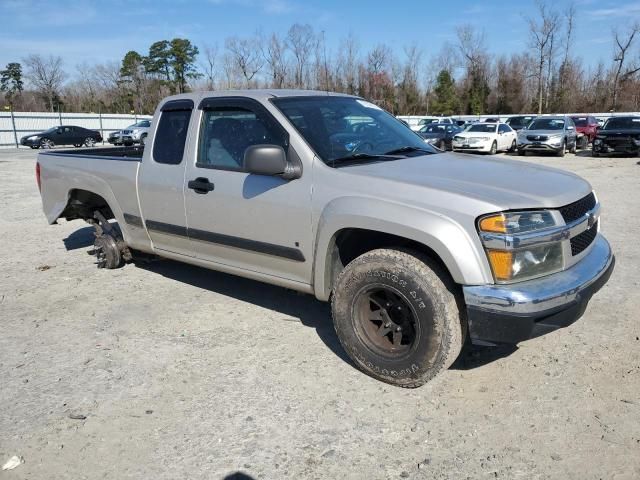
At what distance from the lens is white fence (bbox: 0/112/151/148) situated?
3534 cm

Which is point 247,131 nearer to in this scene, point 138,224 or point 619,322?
point 138,224

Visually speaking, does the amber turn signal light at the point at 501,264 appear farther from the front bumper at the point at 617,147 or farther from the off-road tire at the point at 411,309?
the front bumper at the point at 617,147

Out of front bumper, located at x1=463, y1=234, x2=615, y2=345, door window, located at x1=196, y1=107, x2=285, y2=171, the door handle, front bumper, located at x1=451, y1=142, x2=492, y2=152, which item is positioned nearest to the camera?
front bumper, located at x1=463, y1=234, x2=615, y2=345

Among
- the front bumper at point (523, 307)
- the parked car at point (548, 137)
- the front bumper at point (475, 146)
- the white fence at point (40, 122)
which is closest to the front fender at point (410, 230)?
the front bumper at point (523, 307)

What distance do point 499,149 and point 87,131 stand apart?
981 inches

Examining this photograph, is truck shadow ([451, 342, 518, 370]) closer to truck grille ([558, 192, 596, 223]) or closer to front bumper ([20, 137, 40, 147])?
truck grille ([558, 192, 596, 223])

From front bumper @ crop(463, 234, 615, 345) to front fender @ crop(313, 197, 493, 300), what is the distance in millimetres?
117

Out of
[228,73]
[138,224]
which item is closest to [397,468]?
[138,224]

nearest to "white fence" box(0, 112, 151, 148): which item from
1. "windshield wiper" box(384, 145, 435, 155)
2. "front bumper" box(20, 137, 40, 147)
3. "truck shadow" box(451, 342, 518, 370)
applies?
"front bumper" box(20, 137, 40, 147)

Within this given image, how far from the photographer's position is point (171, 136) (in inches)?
188

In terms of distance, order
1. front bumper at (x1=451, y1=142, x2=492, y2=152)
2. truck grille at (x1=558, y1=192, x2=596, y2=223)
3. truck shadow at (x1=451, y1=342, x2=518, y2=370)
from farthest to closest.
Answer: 1. front bumper at (x1=451, y1=142, x2=492, y2=152)
2. truck shadow at (x1=451, y1=342, x2=518, y2=370)
3. truck grille at (x1=558, y1=192, x2=596, y2=223)

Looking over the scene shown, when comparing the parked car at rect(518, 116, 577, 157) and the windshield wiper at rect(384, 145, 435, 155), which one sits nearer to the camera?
the windshield wiper at rect(384, 145, 435, 155)

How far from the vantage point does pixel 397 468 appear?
268 cm

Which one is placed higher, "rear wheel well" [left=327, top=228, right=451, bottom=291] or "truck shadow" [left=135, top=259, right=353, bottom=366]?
"rear wheel well" [left=327, top=228, right=451, bottom=291]
